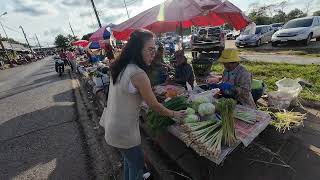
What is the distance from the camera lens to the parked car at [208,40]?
1543cm

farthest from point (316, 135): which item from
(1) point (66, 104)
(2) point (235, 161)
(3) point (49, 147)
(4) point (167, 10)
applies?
(1) point (66, 104)

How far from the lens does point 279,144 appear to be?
3.89 metres

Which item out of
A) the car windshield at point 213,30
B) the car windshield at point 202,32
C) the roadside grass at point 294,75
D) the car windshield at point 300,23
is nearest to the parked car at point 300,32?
the car windshield at point 300,23

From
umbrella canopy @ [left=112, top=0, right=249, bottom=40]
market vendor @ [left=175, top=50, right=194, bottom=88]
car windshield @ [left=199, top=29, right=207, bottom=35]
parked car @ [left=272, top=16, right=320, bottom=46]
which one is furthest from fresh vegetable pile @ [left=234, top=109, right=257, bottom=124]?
parked car @ [left=272, top=16, right=320, bottom=46]

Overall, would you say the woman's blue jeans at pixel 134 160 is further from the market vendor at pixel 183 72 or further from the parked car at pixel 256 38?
the parked car at pixel 256 38

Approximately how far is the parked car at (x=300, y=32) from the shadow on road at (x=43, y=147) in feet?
46.0

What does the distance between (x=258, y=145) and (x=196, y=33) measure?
567 inches

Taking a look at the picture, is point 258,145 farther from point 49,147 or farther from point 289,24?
point 289,24

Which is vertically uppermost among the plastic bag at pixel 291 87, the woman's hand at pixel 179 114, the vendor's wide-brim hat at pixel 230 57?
the vendor's wide-brim hat at pixel 230 57

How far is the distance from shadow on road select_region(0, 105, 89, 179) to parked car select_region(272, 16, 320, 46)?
14022mm

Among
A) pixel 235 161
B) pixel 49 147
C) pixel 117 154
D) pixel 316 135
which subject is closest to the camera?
pixel 235 161

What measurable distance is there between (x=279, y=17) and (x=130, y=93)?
159 feet

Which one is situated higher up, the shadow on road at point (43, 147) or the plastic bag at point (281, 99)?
the plastic bag at point (281, 99)

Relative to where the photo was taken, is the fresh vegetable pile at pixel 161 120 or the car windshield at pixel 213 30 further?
the car windshield at pixel 213 30
